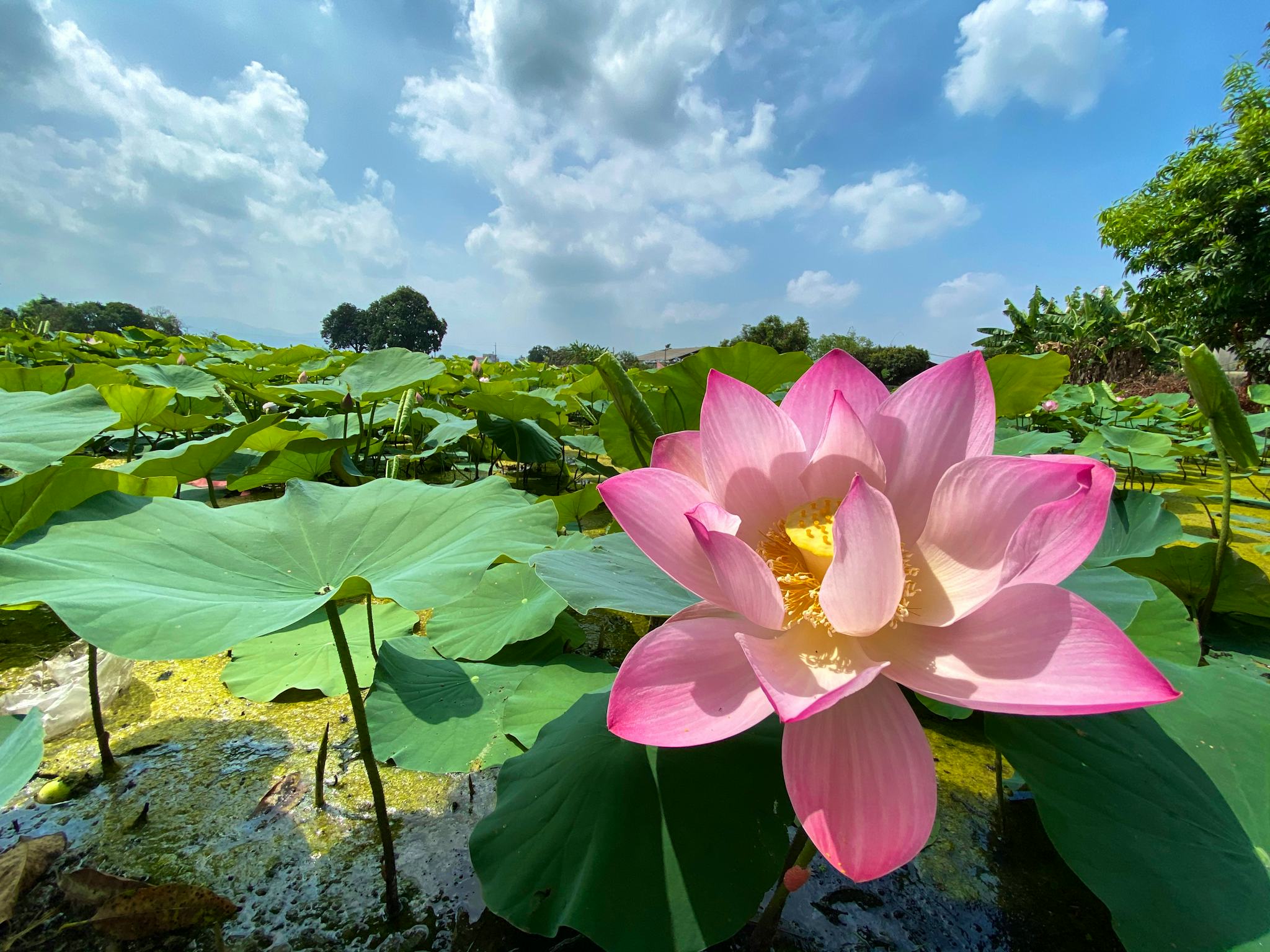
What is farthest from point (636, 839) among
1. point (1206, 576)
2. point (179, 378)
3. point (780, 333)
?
point (780, 333)

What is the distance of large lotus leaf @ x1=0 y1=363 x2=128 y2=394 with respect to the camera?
57.9 inches

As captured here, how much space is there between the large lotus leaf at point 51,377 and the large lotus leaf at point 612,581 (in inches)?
66.0

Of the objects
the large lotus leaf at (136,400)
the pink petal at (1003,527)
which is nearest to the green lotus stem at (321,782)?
the pink petal at (1003,527)

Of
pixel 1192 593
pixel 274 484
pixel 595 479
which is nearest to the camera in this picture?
pixel 1192 593

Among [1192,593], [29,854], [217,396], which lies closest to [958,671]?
[29,854]

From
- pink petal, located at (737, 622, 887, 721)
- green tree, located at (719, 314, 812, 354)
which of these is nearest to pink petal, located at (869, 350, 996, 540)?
pink petal, located at (737, 622, 887, 721)

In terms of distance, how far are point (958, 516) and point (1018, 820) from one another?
1.32 ft

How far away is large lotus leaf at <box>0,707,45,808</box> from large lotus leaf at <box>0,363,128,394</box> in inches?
57.5

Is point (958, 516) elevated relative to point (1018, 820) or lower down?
elevated

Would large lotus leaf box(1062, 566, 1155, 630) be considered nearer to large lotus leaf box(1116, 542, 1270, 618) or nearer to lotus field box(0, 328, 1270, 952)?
lotus field box(0, 328, 1270, 952)

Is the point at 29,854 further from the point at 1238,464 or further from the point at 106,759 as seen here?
the point at 1238,464

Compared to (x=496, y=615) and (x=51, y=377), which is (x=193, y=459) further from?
(x=51, y=377)

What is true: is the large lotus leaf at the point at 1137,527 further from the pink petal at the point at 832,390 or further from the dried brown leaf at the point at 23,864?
the dried brown leaf at the point at 23,864

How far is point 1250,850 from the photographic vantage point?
0.35 m
